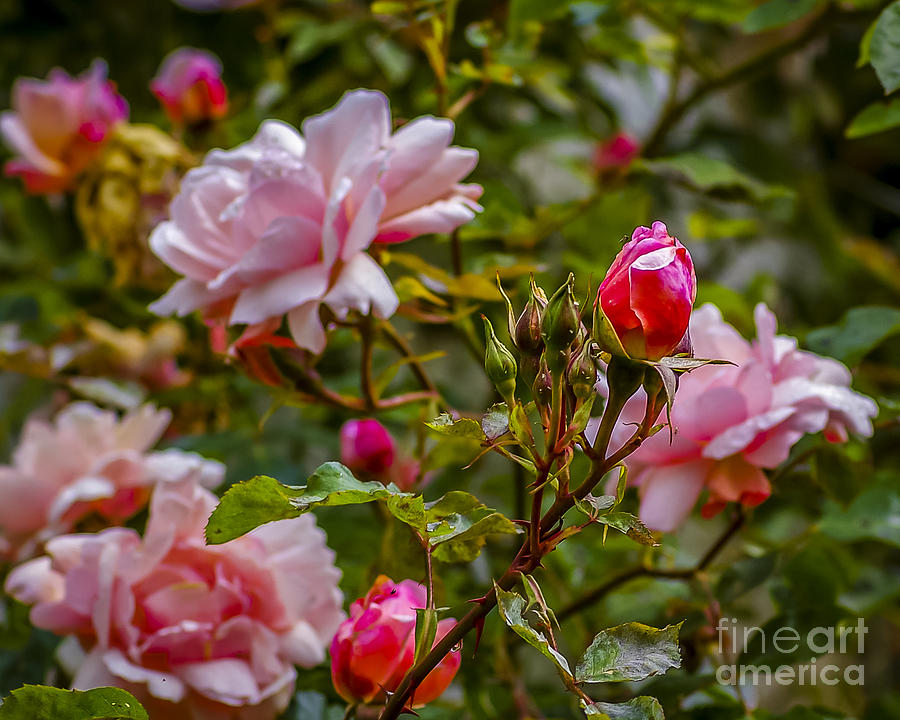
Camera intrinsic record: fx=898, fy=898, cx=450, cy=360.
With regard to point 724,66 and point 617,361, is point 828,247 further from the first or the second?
point 617,361

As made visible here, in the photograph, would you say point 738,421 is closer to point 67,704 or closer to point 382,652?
point 382,652

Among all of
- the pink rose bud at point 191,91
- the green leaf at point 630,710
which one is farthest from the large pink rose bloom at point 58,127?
the green leaf at point 630,710

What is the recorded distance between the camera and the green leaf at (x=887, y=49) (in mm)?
440

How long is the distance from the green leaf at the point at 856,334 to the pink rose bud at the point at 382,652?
314 millimetres

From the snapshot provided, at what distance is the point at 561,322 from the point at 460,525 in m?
0.08

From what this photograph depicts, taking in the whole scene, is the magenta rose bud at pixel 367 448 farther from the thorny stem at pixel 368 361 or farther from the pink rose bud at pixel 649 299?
the pink rose bud at pixel 649 299

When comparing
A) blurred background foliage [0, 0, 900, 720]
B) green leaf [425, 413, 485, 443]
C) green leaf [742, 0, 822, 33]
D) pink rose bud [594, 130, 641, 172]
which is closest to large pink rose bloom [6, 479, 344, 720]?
blurred background foliage [0, 0, 900, 720]

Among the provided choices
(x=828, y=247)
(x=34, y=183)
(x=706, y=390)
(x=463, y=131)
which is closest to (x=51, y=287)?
(x=34, y=183)

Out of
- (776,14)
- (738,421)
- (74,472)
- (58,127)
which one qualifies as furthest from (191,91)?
(738,421)

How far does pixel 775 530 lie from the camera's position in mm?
878

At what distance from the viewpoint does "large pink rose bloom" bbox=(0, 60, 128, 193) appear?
30.7 inches

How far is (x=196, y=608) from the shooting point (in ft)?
1.35

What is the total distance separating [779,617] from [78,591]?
36cm

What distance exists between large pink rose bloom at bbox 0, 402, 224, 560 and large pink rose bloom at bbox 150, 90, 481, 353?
0.15 metres
